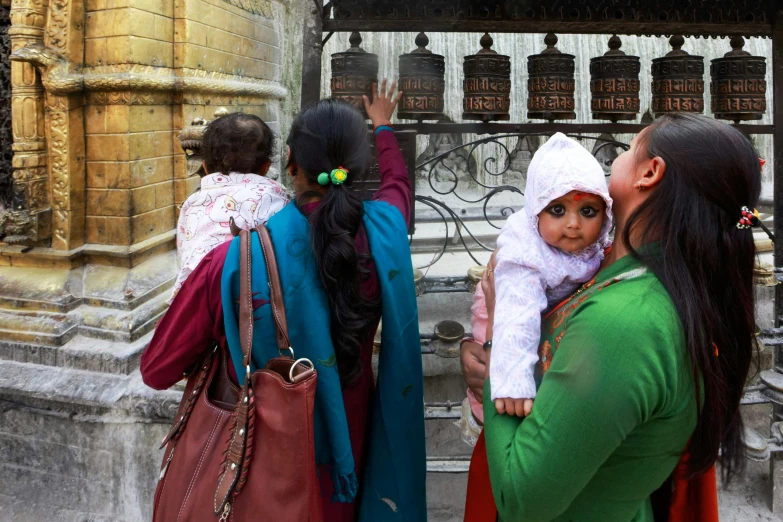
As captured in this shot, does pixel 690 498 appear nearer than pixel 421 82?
Yes

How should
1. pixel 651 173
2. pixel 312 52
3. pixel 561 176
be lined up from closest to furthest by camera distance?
pixel 651 173 < pixel 561 176 < pixel 312 52

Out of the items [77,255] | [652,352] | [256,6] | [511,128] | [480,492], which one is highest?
[256,6]

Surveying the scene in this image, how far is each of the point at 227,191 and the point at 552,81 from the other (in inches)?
63.4

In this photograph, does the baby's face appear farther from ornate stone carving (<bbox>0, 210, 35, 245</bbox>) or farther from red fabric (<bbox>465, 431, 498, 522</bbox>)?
ornate stone carving (<bbox>0, 210, 35, 245</bbox>)

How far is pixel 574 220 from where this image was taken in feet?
3.89

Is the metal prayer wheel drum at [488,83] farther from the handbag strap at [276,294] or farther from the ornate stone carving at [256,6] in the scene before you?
the ornate stone carving at [256,6]

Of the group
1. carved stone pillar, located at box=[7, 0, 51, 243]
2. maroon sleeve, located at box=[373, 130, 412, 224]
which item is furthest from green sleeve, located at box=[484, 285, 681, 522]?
carved stone pillar, located at box=[7, 0, 51, 243]

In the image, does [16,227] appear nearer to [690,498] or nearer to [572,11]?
[572,11]

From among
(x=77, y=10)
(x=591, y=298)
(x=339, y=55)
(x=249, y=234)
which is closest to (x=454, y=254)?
(x=339, y=55)

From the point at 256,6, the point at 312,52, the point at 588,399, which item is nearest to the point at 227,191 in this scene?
the point at 312,52

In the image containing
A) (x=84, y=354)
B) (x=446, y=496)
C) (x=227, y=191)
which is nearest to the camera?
(x=227, y=191)

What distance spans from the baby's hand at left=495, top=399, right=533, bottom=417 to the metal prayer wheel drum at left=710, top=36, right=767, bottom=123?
2.32 meters

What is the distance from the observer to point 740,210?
1.00 meters

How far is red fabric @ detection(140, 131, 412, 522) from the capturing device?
141 centimetres
